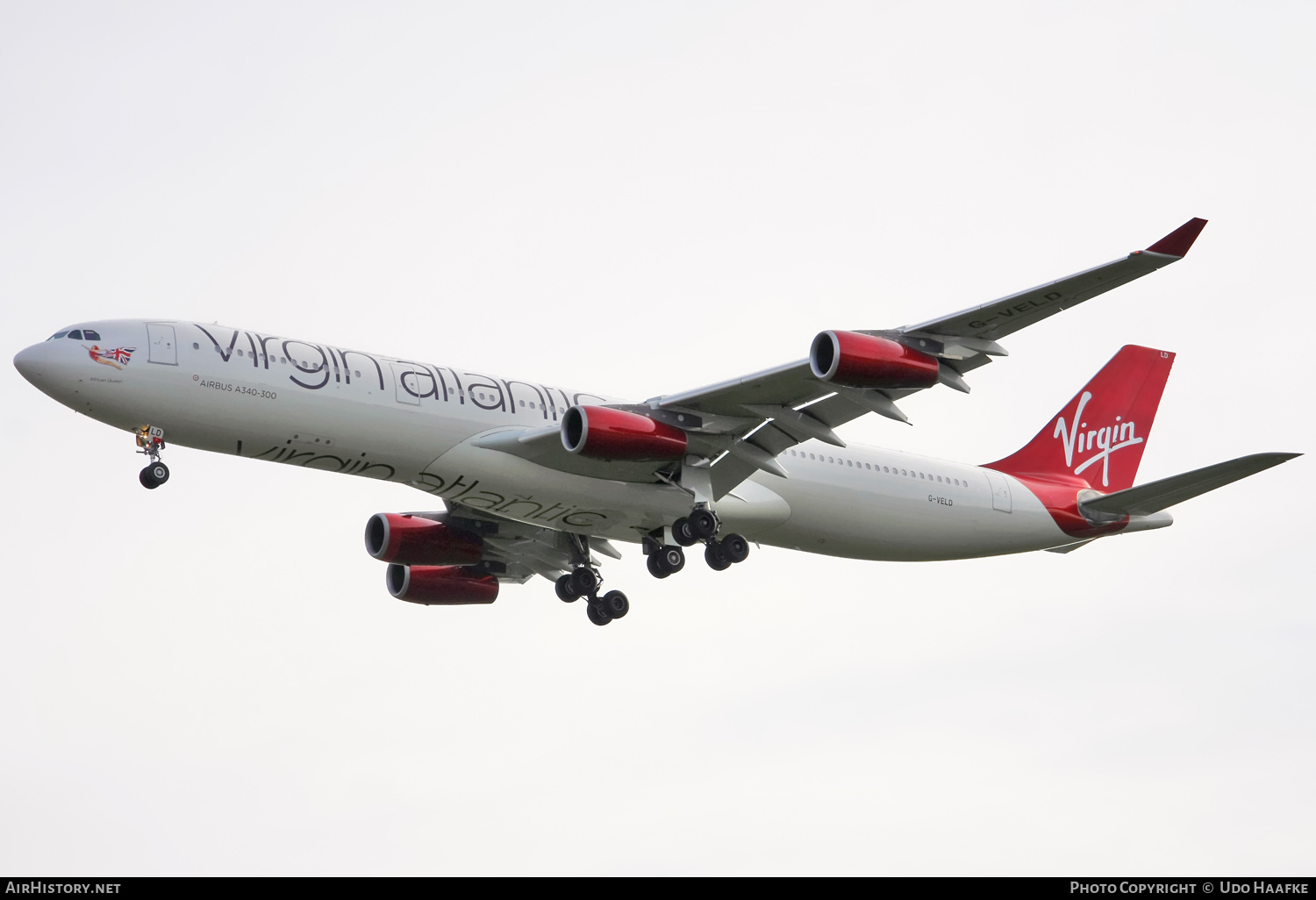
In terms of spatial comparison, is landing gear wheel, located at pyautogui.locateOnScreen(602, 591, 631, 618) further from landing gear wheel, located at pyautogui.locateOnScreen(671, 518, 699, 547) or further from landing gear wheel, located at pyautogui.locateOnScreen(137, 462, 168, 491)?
landing gear wheel, located at pyautogui.locateOnScreen(137, 462, 168, 491)

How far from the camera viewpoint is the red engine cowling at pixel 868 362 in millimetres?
29219

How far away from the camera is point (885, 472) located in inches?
1442

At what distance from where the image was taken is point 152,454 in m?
29.7

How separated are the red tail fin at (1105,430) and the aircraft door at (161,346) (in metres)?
21.7

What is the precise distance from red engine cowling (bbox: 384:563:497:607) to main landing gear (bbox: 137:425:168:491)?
35.1 ft

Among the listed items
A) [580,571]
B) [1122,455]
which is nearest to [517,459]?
[580,571]

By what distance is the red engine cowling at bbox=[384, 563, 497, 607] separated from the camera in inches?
1572

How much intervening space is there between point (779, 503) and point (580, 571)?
579 cm

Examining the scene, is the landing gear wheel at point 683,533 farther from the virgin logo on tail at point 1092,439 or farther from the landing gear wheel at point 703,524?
the virgin logo on tail at point 1092,439

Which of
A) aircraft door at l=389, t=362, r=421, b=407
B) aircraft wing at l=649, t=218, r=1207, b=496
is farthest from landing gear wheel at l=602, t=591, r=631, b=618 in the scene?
aircraft door at l=389, t=362, r=421, b=407

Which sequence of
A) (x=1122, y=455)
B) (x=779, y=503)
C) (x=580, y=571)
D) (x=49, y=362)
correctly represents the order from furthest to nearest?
(x=1122, y=455), (x=580, y=571), (x=779, y=503), (x=49, y=362)
